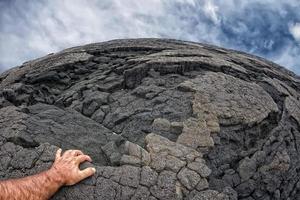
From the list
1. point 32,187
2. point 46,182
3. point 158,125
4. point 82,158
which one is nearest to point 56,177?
point 46,182

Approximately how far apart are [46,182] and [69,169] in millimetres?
202

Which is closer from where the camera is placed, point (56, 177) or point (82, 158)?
point (56, 177)

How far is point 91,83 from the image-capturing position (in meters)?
5.45

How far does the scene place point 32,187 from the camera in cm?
374

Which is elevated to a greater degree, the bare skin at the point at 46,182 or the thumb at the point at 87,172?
the thumb at the point at 87,172

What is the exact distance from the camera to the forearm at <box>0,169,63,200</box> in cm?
371

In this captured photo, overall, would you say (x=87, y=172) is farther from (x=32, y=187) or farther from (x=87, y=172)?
(x=32, y=187)

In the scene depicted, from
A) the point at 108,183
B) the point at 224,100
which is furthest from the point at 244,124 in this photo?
the point at 108,183

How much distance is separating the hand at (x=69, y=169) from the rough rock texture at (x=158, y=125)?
6cm

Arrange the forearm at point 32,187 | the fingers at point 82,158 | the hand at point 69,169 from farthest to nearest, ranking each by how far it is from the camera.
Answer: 1. the fingers at point 82,158
2. the hand at point 69,169
3. the forearm at point 32,187

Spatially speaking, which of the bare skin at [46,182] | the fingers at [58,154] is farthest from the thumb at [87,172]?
the fingers at [58,154]

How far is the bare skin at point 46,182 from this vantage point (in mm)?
3715

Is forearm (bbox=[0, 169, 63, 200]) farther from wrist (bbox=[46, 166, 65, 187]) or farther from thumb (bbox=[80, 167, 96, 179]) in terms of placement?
thumb (bbox=[80, 167, 96, 179])

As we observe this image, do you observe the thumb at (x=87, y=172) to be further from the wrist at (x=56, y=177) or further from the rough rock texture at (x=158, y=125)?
the wrist at (x=56, y=177)
